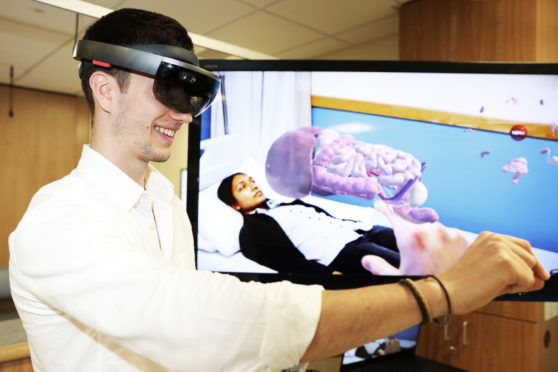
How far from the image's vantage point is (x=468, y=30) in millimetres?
2578

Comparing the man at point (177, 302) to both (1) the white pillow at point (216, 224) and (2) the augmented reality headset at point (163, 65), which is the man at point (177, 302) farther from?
(1) the white pillow at point (216, 224)

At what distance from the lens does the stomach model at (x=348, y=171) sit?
A: 1.30 metres

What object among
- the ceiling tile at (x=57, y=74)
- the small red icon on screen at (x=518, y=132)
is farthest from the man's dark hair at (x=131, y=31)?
the ceiling tile at (x=57, y=74)

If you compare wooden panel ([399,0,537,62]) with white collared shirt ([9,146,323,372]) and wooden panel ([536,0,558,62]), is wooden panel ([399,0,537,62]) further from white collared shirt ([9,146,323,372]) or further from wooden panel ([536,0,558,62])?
white collared shirt ([9,146,323,372])

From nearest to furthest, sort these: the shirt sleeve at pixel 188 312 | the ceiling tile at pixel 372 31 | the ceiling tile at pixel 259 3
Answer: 1. the shirt sleeve at pixel 188 312
2. the ceiling tile at pixel 259 3
3. the ceiling tile at pixel 372 31

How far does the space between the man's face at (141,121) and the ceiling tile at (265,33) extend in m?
2.60

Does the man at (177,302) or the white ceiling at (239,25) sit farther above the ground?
the white ceiling at (239,25)

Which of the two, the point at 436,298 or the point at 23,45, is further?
the point at 23,45

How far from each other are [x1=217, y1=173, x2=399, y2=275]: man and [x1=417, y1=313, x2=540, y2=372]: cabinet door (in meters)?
0.87

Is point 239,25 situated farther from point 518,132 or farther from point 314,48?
point 518,132

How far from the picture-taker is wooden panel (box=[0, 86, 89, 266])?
4691mm

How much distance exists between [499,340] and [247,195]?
1440 mm

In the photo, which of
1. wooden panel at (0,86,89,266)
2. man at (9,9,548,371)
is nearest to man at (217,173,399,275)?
man at (9,9,548,371)

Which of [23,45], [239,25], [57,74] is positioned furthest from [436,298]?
[57,74]
